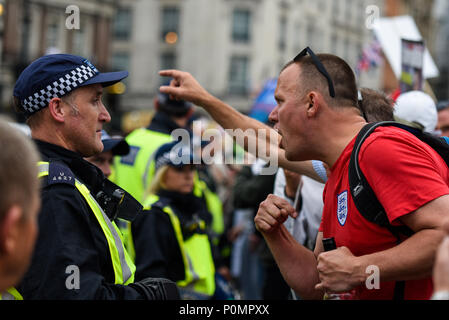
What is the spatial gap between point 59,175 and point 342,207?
1239 mm

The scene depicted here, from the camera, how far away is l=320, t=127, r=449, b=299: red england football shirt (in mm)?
2541

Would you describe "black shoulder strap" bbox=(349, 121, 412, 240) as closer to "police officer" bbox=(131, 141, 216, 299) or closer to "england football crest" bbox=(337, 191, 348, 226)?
"england football crest" bbox=(337, 191, 348, 226)

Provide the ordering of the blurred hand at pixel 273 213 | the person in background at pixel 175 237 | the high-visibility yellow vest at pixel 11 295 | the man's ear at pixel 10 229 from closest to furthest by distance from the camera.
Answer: the man's ear at pixel 10 229, the high-visibility yellow vest at pixel 11 295, the blurred hand at pixel 273 213, the person in background at pixel 175 237

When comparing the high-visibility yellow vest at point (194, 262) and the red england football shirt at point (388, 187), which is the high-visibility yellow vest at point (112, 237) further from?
the high-visibility yellow vest at point (194, 262)

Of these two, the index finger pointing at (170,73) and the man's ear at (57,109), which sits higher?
the index finger pointing at (170,73)

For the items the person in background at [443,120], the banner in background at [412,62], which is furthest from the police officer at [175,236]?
the banner in background at [412,62]

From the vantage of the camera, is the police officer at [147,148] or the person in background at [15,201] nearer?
the person in background at [15,201]

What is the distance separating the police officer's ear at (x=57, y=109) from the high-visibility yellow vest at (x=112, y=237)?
1.07 ft

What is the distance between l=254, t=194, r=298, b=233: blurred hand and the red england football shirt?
0.31 m

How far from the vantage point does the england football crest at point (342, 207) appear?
282cm

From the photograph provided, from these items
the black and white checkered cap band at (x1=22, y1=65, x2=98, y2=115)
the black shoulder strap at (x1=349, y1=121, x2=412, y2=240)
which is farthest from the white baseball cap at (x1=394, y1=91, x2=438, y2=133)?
the black and white checkered cap band at (x1=22, y1=65, x2=98, y2=115)

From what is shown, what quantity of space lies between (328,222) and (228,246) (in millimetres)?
6880

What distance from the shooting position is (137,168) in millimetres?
5777

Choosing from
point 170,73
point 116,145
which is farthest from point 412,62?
point 116,145
